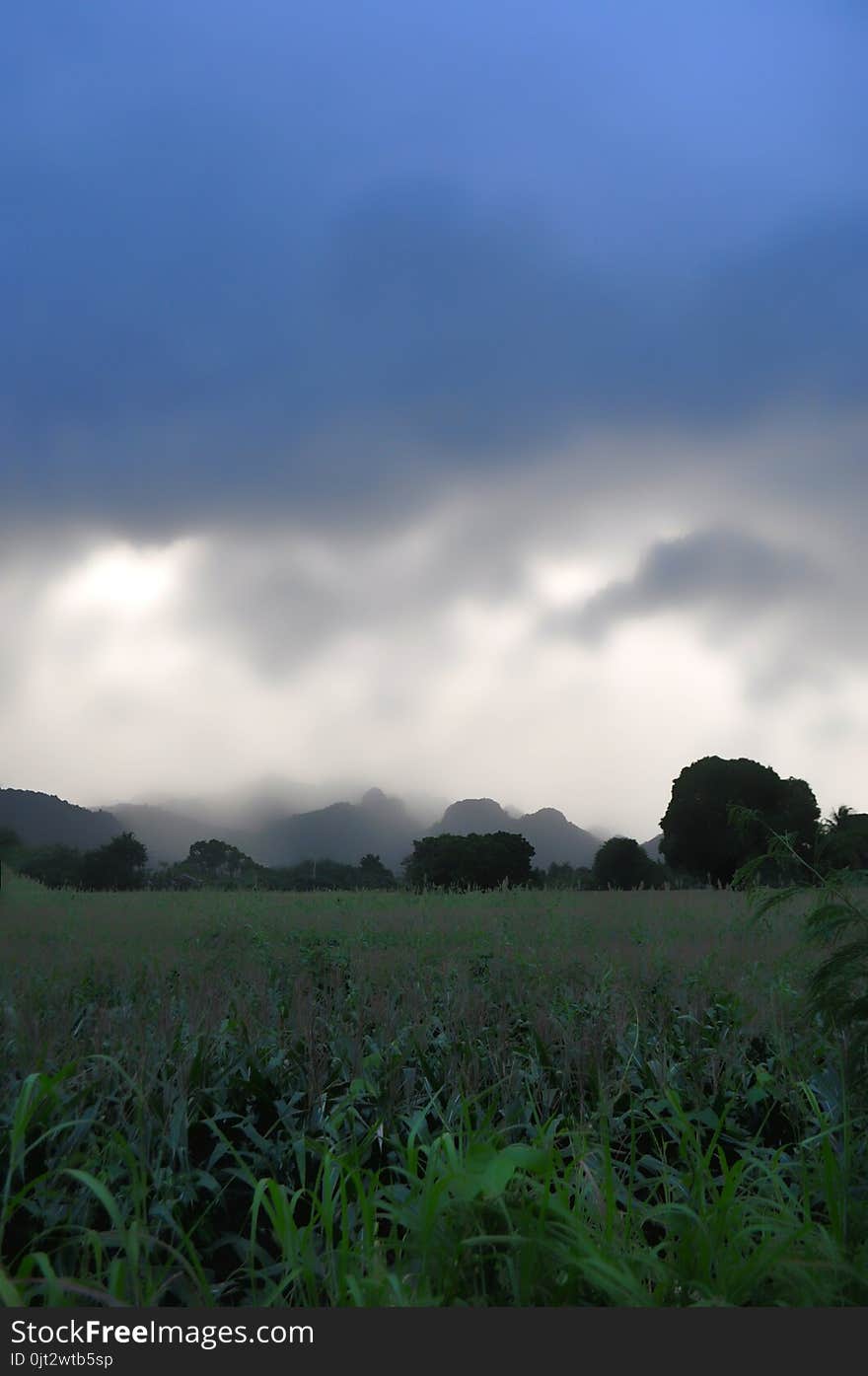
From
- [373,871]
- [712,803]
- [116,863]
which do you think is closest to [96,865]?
[116,863]

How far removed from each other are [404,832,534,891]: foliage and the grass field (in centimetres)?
2345

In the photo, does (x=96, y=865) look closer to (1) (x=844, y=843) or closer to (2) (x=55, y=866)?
(2) (x=55, y=866)

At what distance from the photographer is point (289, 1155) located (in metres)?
3.79

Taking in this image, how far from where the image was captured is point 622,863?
105 feet

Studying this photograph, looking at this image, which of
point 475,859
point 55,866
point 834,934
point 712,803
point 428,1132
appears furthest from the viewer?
point 712,803

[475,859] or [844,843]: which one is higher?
[844,843]

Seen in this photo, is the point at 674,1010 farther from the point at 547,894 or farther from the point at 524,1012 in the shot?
the point at 547,894

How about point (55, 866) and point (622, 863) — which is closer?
point (55, 866)

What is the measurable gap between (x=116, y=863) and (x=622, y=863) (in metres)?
18.5

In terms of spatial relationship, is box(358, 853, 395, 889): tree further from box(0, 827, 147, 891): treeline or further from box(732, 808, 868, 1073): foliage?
box(732, 808, 868, 1073): foliage

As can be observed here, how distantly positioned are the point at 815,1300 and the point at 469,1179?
105 centimetres

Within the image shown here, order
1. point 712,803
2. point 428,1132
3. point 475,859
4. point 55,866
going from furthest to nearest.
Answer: point 712,803
point 475,859
point 55,866
point 428,1132

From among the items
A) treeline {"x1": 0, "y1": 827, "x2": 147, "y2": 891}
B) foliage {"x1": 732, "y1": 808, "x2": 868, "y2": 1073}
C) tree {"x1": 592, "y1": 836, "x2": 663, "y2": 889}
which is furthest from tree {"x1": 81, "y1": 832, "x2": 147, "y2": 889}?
foliage {"x1": 732, "y1": 808, "x2": 868, "y2": 1073}

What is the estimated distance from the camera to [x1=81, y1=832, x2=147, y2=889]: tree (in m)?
25.9
